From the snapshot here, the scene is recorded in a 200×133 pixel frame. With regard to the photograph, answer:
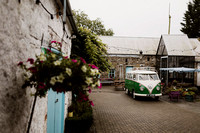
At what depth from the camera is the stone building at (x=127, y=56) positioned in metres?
20.1

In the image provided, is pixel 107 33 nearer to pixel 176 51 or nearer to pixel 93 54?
pixel 176 51

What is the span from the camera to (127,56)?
20.4 meters

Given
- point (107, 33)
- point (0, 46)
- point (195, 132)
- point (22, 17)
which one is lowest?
point (195, 132)

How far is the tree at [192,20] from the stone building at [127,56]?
13.2 meters

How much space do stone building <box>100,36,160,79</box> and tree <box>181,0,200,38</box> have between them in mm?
13165

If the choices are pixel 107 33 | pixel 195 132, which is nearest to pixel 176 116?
pixel 195 132

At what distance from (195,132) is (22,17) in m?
6.45

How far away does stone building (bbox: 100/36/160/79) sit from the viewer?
20094 millimetres

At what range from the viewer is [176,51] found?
1700cm

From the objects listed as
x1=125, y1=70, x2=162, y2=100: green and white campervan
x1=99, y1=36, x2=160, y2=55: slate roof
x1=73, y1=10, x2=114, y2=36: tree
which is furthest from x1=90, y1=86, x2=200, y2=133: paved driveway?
x1=73, y1=10, x2=114, y2=36: tree

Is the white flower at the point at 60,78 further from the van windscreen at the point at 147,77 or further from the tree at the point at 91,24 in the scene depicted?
the tree at the point at 91,24

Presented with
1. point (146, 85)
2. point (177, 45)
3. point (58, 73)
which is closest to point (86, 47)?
point (146, 85)

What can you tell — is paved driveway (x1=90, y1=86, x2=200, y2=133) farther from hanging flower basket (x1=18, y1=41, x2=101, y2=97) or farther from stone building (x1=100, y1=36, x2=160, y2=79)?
stone building (x1=100, y1=36, x2=160, y2=79)

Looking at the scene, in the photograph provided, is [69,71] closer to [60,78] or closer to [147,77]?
[60,78]
